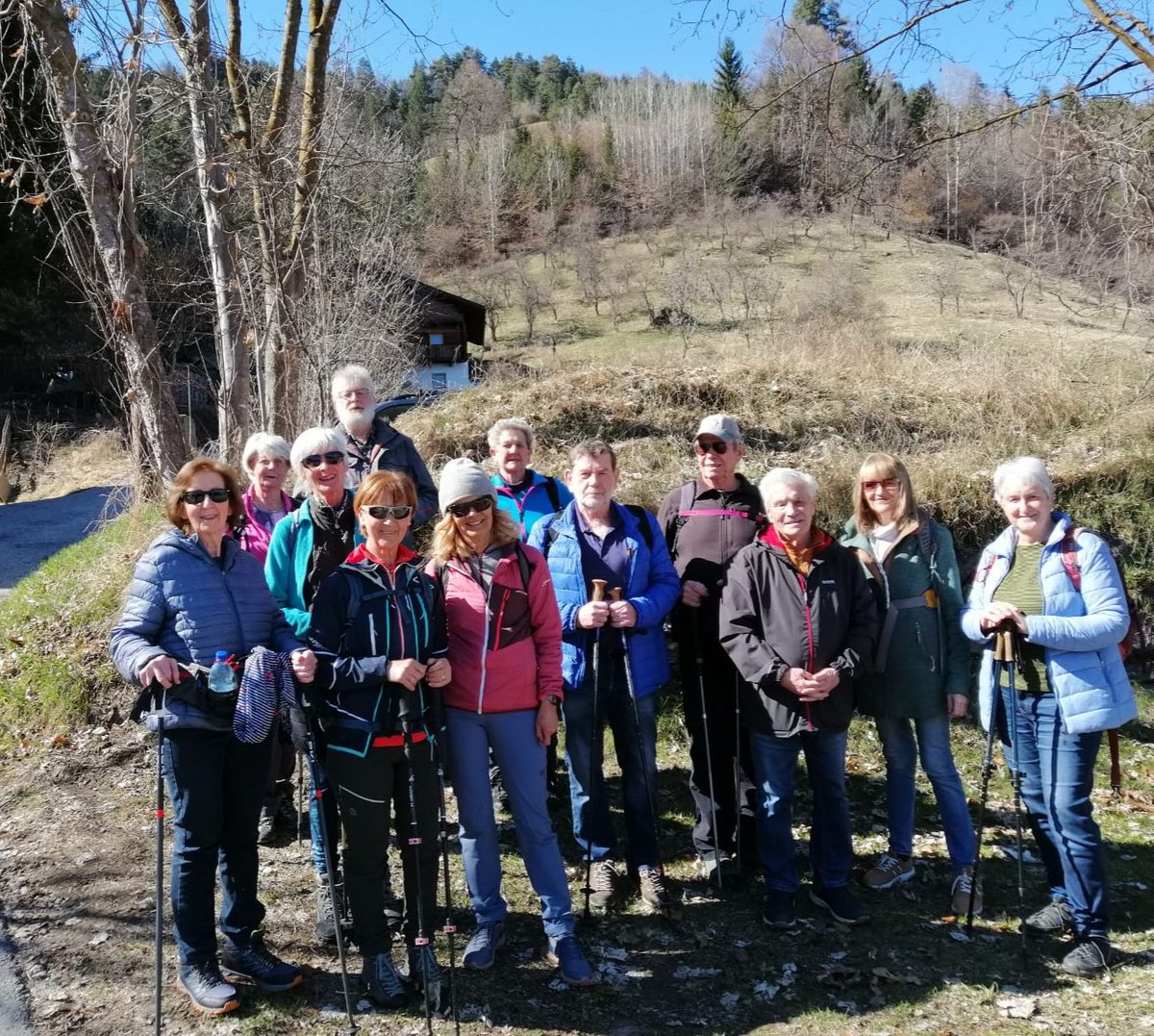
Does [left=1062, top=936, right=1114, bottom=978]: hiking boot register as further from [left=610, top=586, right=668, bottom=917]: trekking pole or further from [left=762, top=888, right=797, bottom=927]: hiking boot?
[left=610, top=586, right=668, bottom=917]: trekking pole

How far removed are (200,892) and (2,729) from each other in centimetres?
379

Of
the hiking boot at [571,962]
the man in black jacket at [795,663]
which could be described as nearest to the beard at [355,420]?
the man in black jacket at [795,663]

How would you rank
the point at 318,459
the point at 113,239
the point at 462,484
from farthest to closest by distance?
the point at 113,239
the point at 318,459
the point at 462,484

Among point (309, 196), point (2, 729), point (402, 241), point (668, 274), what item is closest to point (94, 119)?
point (309, 196)

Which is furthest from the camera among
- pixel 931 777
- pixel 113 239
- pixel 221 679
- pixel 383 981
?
pixel 113 239

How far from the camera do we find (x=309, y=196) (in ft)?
25.2

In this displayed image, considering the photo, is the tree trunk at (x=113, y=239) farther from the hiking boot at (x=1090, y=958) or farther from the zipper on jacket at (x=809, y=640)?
the hiking boot at (x=1090, y=958)

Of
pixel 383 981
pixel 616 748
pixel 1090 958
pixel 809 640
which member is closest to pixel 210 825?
pixel 383 981

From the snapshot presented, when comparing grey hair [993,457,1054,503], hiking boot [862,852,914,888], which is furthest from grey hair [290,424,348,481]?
hiking boot [862,852,914,888]

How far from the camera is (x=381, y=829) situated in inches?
136

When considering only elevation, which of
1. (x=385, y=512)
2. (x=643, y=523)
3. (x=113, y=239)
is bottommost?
(x=643, y=523)

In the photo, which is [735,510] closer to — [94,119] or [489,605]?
[489,605]

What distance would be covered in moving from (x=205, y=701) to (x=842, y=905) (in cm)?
293

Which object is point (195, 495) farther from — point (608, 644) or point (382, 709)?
point (608, 644)
